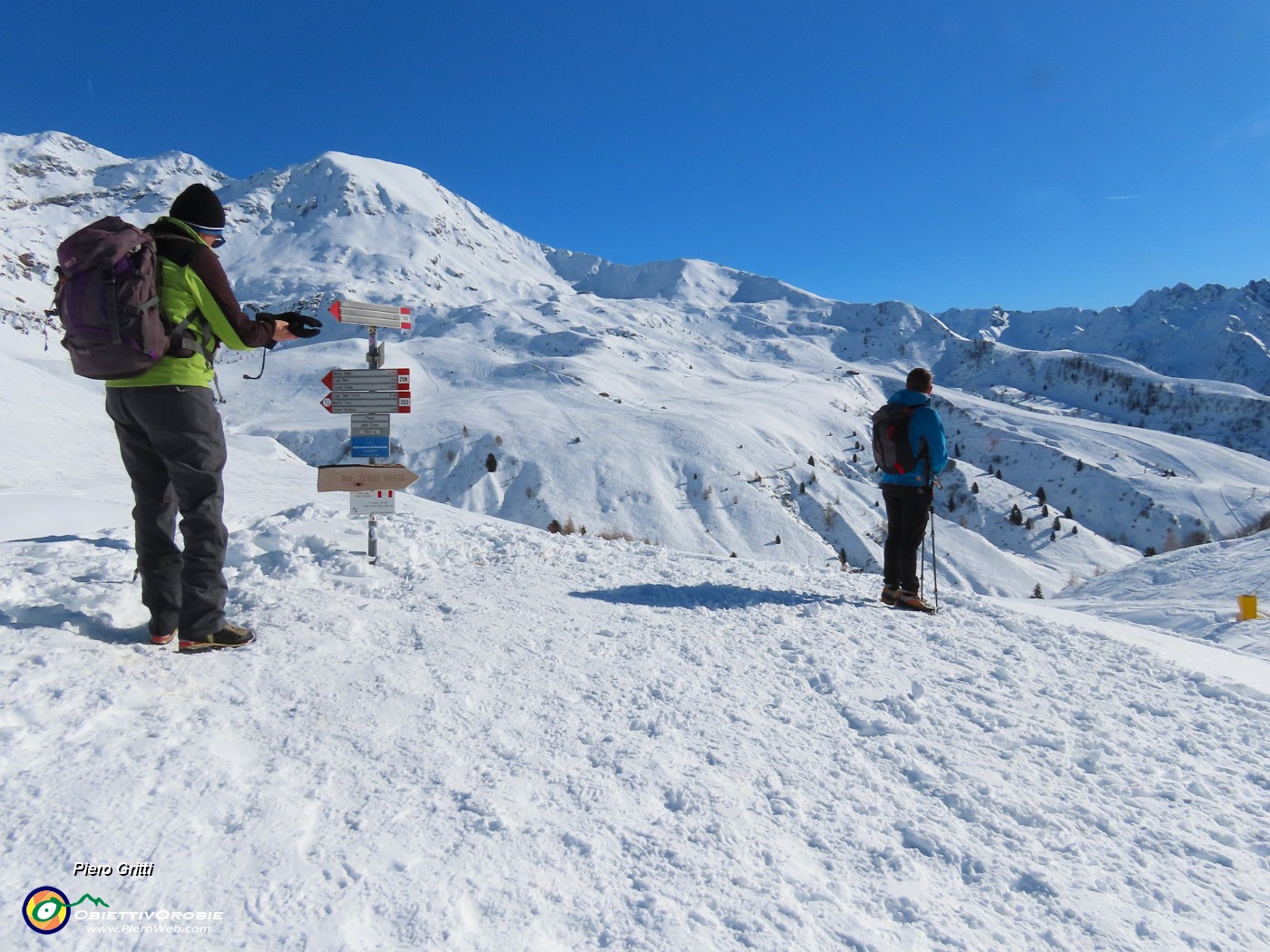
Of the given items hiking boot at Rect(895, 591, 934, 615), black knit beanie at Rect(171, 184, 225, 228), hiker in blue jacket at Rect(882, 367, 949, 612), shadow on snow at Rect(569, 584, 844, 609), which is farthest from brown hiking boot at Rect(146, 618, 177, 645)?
hiking boot at Rect(895, 591, 934, 615)

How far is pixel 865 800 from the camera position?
3.02m

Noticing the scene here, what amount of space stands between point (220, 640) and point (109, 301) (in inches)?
77.7

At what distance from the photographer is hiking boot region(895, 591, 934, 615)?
6328 mm

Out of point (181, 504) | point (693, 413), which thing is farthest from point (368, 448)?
point (693, 413)

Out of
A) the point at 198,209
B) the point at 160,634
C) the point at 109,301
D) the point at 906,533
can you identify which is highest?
the point at 198,209

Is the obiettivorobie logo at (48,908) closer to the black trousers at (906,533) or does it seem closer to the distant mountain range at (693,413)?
the black trousers at (906,533)

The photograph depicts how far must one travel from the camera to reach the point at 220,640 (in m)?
3.96

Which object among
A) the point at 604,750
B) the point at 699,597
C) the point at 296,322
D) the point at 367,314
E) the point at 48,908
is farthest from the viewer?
the point at 367,314

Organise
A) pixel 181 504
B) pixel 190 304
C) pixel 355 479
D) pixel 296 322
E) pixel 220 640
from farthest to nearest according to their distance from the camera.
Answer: pixel 355 479 → pixel 296 322 → pixel 220 640 → pixel 181 504 → pixel 190 304

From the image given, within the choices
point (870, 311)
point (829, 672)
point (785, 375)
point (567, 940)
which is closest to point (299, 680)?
point (567, 940)

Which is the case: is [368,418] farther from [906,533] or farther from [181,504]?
[906,533]

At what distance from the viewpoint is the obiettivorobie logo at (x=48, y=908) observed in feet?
6.49

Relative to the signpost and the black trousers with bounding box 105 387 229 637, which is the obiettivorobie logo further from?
the signpost

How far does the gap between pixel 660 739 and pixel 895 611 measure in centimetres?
373
